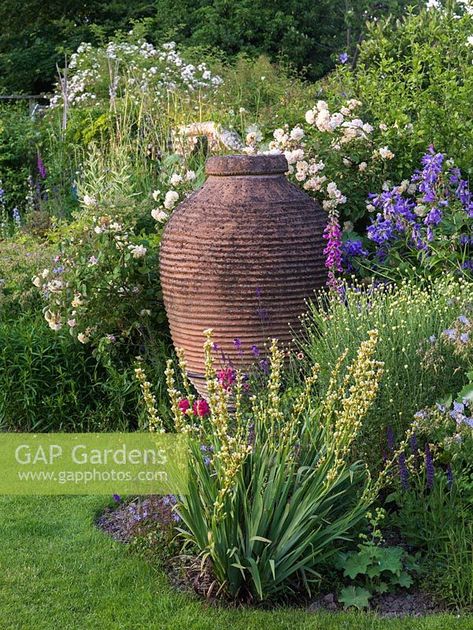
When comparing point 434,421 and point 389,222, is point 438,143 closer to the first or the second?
point 389,222

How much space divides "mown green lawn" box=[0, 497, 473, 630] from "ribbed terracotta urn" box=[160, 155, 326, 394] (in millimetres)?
1406

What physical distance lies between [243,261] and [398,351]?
4.07 ft

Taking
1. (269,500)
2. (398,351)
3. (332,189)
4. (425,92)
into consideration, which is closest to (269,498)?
(269,500)

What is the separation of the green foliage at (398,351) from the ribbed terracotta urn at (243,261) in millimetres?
622

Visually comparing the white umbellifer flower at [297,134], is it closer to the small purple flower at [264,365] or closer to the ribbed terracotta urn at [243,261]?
the ribbed terracotta urn at [243,261]

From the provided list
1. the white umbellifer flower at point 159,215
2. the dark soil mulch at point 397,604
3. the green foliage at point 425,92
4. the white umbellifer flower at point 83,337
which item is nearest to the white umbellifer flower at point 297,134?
the green foliage at point 425,92

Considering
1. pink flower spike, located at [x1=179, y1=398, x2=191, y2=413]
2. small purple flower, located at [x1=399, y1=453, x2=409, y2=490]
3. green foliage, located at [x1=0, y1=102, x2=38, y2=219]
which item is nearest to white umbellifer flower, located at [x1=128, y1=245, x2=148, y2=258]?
pink flower spike, located at [x1=179, y1=398, x2=191, y2=413]

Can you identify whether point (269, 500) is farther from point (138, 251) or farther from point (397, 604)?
point (138, 251)

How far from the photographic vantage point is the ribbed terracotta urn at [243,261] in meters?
4.92

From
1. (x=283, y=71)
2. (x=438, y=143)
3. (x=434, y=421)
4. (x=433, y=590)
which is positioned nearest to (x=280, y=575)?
(x=433, y=590)

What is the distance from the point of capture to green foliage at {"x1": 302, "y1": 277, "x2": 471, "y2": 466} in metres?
3.72

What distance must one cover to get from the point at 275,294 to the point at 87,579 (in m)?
1.99

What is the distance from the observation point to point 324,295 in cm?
499

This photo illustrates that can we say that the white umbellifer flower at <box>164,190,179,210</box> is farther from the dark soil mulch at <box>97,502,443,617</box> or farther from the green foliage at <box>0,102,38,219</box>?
the green foliage at <box>0,102,38,219</box>
